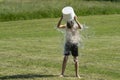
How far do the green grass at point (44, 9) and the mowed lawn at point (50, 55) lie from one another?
6.17 meters

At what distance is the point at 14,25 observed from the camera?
2570 cm

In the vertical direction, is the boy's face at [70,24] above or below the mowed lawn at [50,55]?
above

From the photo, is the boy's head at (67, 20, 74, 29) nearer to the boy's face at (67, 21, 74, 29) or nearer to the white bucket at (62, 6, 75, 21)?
the boy's face at (67, 21, 74, 29)

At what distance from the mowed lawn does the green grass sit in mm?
6171

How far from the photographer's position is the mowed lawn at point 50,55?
35.9ft

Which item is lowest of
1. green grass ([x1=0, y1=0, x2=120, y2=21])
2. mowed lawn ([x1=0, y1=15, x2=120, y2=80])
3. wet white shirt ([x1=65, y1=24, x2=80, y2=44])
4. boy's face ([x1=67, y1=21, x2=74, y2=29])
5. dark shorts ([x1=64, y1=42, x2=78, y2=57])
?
green grass ([x1=0, y1=0, x2=120, y2=21])

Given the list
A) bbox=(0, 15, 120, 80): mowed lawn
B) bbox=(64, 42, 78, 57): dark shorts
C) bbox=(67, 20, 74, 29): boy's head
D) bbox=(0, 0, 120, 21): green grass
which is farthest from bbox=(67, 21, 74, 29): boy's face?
bbox=(0, 0, 120, 21): green grass

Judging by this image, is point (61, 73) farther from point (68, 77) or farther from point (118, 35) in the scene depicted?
point (118, 35)

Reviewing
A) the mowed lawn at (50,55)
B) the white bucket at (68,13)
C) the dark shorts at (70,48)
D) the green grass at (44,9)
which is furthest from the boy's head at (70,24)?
the green grass at (44,9)

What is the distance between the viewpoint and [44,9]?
30.9 meters

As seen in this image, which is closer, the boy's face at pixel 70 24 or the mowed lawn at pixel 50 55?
the boy's face at pixel 70 24

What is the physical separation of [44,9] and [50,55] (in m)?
16.9

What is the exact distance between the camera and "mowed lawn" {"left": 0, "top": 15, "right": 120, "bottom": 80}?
10.9m

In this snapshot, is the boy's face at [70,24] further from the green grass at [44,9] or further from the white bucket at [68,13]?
the green grass at [44,9]
